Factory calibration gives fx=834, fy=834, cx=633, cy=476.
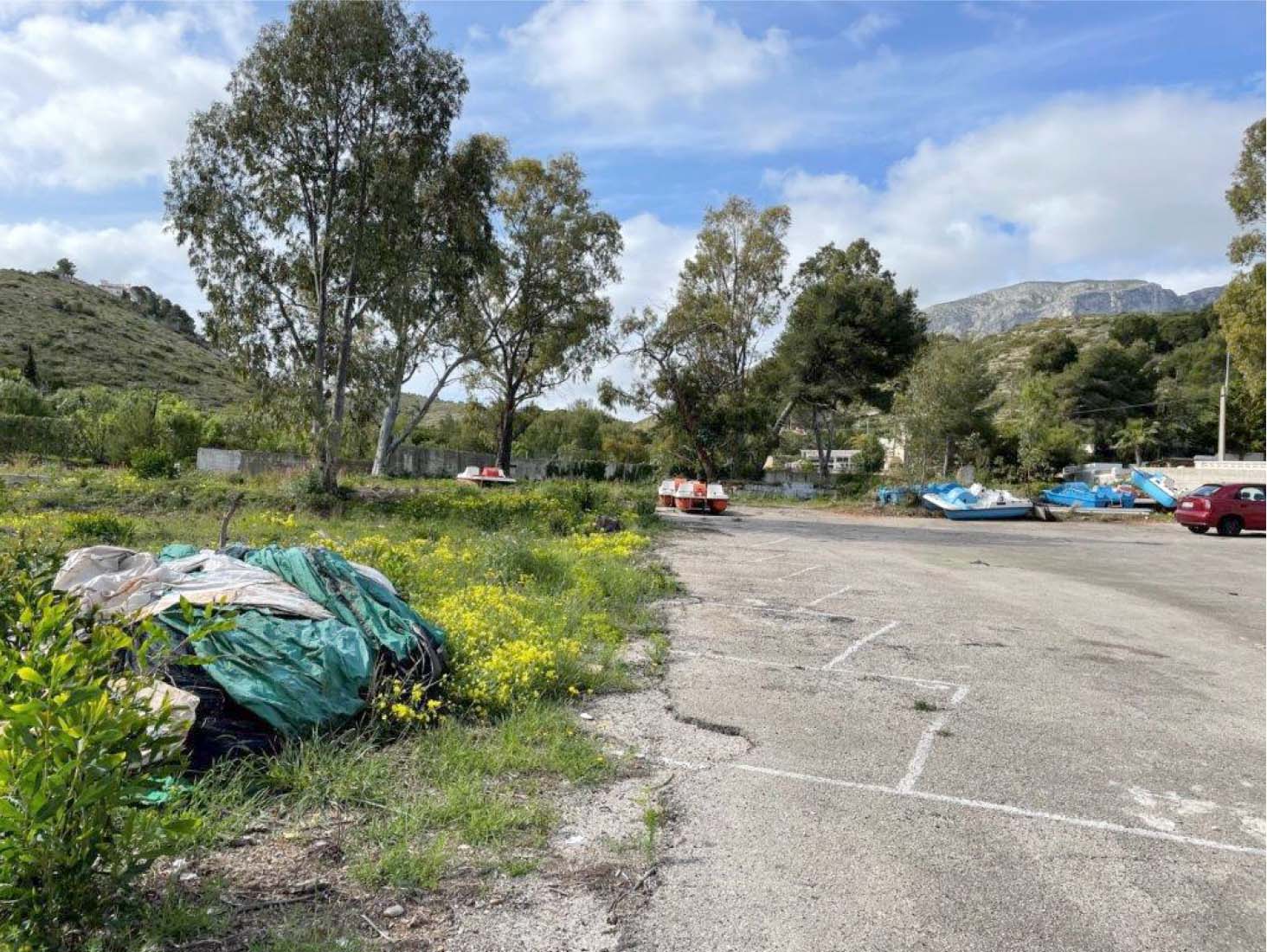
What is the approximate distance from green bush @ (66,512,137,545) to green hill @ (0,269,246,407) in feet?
137

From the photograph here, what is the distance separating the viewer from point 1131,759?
5301mm

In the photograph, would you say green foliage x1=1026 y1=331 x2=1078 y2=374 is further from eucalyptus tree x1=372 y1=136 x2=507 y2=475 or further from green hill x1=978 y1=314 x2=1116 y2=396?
eucalyptus tree x1=372 y1=136 x2=507 y2=475

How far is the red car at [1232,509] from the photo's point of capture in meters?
25.0

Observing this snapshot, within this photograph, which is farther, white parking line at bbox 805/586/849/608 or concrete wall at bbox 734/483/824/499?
concrete wall at bbox 734/483/824/499

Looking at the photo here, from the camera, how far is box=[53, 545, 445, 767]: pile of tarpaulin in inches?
163

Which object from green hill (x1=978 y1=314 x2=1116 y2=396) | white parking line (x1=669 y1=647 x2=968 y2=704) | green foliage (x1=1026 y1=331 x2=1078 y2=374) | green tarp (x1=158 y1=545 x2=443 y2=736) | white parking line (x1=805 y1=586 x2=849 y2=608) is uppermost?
green hill (x1=978 y1=314 x2=1116 y2=396)

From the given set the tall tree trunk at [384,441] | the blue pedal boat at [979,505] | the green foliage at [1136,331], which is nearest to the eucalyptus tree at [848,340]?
the blue pedal boat at [979,505]

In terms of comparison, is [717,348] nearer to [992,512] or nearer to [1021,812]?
[992,512]

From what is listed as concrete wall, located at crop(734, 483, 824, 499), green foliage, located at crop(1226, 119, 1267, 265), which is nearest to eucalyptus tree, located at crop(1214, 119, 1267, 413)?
green foliage, located at crop(1226, 119, 1267, 265)

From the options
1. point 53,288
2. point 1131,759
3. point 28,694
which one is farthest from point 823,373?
point 53,288

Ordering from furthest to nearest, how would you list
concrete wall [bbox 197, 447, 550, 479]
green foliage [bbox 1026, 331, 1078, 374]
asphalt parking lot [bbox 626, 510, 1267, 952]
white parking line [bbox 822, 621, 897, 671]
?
1. green foliage [bbox 1026, 331, 1078, 374]
2. concrete wall [bbox 197, 447, 550, 479]
3. white parking line [bbox 822, 621, 897, 671]
4. asphalt parking lot [bbox 626, 510, 1267, 952]

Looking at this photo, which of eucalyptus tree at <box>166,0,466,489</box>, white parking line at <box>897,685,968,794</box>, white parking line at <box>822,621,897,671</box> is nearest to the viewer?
white parking line at <box>897,685,968,794</box>

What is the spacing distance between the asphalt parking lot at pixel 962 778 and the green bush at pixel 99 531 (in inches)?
284

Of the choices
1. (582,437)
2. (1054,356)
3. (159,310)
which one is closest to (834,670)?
(582,437)
